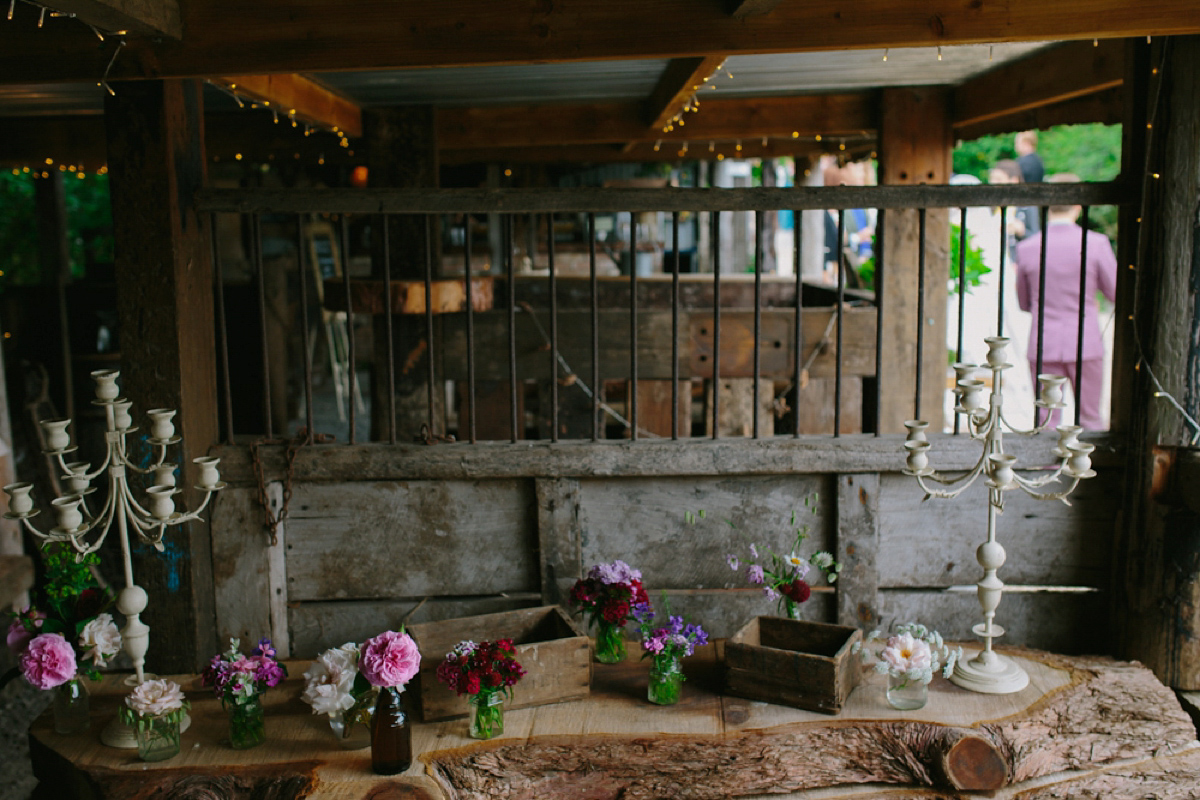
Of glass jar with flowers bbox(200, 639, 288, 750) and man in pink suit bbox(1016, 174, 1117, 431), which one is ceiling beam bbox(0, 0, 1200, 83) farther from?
man in pink suit bbox(1016, 174, 1117, 431)

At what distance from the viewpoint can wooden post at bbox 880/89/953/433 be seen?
4.63m

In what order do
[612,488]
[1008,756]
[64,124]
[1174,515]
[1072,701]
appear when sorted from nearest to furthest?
[1008,756] < [1072,701] < [1174,515] < [612,488] < [64,124]

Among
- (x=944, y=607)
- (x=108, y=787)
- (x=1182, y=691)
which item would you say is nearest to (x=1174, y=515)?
(x=1182, y=691)

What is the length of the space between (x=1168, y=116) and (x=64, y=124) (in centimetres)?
584

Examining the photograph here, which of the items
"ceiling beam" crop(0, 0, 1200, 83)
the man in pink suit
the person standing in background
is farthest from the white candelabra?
the person standing in background

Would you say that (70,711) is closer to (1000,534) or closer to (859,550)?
(859,550)

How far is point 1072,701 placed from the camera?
2.71 m

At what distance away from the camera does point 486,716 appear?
98.9 inches

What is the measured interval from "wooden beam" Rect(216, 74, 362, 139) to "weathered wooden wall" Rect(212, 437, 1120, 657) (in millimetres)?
1411

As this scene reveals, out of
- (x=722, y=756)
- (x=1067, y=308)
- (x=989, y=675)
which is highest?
(x=1067, y=308)

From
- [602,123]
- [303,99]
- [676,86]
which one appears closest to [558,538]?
[676,86]

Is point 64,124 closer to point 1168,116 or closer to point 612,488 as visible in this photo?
point 612,488

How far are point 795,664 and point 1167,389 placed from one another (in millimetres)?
1396

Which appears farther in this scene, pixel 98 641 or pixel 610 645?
pixel 610 645
